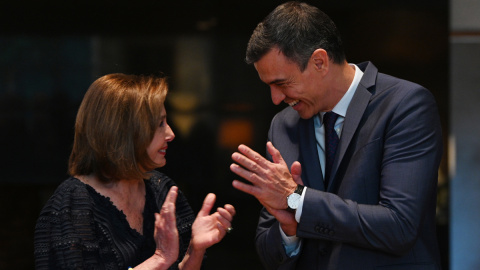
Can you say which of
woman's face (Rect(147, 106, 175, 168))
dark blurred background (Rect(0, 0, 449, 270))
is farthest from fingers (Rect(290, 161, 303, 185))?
dark blurred background (Rect(0, 0, 449, 270))

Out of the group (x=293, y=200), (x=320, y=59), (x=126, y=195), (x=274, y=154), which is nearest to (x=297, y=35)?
(x=320, y=59)

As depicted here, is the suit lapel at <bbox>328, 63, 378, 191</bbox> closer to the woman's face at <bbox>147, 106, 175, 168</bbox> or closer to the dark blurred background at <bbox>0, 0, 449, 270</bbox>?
the woman's face at <bbox>147, 106, 175, 168</bbox>

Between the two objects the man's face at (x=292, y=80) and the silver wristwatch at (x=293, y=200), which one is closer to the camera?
the silver wristwatch at (x=293, y=200)

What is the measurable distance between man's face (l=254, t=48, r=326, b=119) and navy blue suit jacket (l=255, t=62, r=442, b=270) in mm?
157

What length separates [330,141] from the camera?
2.68 meters

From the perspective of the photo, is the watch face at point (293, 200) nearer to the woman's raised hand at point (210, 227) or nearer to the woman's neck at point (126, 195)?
the woman's raised hand at point (210, 227)

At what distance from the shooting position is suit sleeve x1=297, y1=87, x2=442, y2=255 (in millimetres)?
2393

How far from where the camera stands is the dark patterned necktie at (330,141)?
2.65 m

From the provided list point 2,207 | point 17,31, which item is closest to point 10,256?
point 2,207

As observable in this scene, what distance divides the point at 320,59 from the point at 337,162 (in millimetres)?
442

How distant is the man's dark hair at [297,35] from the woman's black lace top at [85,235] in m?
0.89

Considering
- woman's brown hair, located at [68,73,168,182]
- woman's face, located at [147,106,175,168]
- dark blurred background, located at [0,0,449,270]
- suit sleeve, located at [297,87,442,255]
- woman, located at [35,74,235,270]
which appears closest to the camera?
suit sleeve, located at [297,87,442,255]

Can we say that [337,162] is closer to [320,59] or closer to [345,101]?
[345,101]

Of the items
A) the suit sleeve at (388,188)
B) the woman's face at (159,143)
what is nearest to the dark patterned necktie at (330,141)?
the suit sleeve at (388,188)
